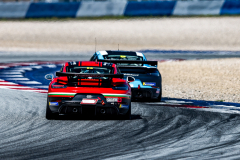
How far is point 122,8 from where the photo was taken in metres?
45.5

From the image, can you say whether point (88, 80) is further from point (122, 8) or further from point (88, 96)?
point (122, 8)

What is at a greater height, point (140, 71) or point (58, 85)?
point (140, 71)

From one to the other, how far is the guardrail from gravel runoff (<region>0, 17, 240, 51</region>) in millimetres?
654

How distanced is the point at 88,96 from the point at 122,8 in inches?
1451

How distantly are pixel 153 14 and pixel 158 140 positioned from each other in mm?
38143

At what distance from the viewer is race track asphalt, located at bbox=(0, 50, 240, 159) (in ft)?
22.2

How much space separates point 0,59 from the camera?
27391mm

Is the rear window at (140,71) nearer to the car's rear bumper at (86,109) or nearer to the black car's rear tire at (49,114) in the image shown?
→ the car's rear bumper at (86,109)

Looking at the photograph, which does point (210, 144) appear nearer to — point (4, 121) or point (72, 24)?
point (4, 121)

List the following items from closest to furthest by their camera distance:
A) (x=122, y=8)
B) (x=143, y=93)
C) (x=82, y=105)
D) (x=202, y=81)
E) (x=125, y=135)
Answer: (x=125, y=135)
(x=82, y=105)
(x=143, y=93)
(x=202, y=81)
(x=122, y=8)

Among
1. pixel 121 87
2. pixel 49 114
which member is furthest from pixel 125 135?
pixel 49 114

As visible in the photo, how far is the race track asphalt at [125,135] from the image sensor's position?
6.77 metres

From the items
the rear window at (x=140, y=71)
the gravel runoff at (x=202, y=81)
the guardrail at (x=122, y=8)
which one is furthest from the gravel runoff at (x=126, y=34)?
the rear window at (x=140, y=71)

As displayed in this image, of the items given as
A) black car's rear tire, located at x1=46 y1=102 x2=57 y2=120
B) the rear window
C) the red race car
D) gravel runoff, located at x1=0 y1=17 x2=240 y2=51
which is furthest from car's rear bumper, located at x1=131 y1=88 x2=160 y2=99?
gravel runoff, located at x1=0 y1=17 x2=240 y2=51
